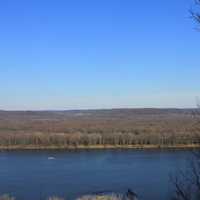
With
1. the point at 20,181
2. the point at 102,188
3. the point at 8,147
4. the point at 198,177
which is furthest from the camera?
the point at 8,147

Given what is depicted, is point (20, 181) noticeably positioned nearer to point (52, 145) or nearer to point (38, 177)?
point (38, 177)

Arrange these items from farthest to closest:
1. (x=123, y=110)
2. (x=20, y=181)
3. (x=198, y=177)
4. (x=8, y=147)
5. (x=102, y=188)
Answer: (x=123, y=110) < (x=8, y=147) < (x=20, y=181) < (x=102, y=188) < (x=198, y=177)

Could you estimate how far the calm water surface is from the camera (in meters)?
21.6

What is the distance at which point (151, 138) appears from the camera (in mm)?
50750

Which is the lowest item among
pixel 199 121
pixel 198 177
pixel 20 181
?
pixel 20 181

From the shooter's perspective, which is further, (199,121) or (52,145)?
(52,145)

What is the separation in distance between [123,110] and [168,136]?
327 feet

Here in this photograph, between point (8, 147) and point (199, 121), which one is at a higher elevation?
point (199, 121)

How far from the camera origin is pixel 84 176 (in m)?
27.0

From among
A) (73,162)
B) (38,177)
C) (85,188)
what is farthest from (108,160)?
(85,188)

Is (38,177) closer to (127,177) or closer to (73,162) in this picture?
(127,177)

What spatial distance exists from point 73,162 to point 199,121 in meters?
31.2

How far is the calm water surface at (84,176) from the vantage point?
21578mm

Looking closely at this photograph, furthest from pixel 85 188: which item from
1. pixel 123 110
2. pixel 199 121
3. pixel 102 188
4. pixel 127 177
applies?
pixel 123 110
